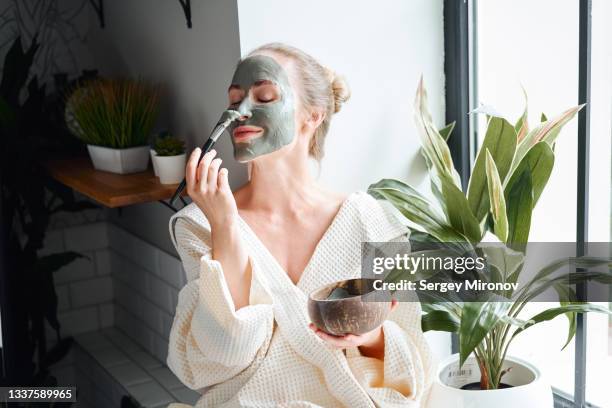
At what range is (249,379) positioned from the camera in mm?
1695

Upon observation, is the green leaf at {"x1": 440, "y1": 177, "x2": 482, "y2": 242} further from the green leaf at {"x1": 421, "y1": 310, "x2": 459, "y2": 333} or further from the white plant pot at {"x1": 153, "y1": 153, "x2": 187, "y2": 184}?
the white plant pot at {"x1": 153, "y1": 153, "x2": 187, "y2": 184}

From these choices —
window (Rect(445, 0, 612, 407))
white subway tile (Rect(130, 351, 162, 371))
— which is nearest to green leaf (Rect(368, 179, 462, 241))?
window (Rect(445, 0, 612, 407))

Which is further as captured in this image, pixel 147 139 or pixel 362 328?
pixel 147 139

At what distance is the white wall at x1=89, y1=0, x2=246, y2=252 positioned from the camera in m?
1.92

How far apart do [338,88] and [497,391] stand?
0.75m

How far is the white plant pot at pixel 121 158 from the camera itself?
2158mm

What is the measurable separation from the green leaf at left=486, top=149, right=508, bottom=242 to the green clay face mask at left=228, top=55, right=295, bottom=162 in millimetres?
436

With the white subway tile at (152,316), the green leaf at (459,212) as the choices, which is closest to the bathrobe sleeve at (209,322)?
the green leaf at (459,212)

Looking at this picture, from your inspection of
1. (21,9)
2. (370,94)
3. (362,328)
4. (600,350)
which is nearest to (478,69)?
(370,94)

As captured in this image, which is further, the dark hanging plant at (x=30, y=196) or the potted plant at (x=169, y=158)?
the dark hanging plant at (x=30, y=196)

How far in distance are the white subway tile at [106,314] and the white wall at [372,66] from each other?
1081 millimetres

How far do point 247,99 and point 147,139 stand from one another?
0.67 meters

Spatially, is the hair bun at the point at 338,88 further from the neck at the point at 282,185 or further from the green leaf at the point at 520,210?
the green leaf at the point at 520,210

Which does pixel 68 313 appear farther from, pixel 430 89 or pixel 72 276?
pixel 430 89
